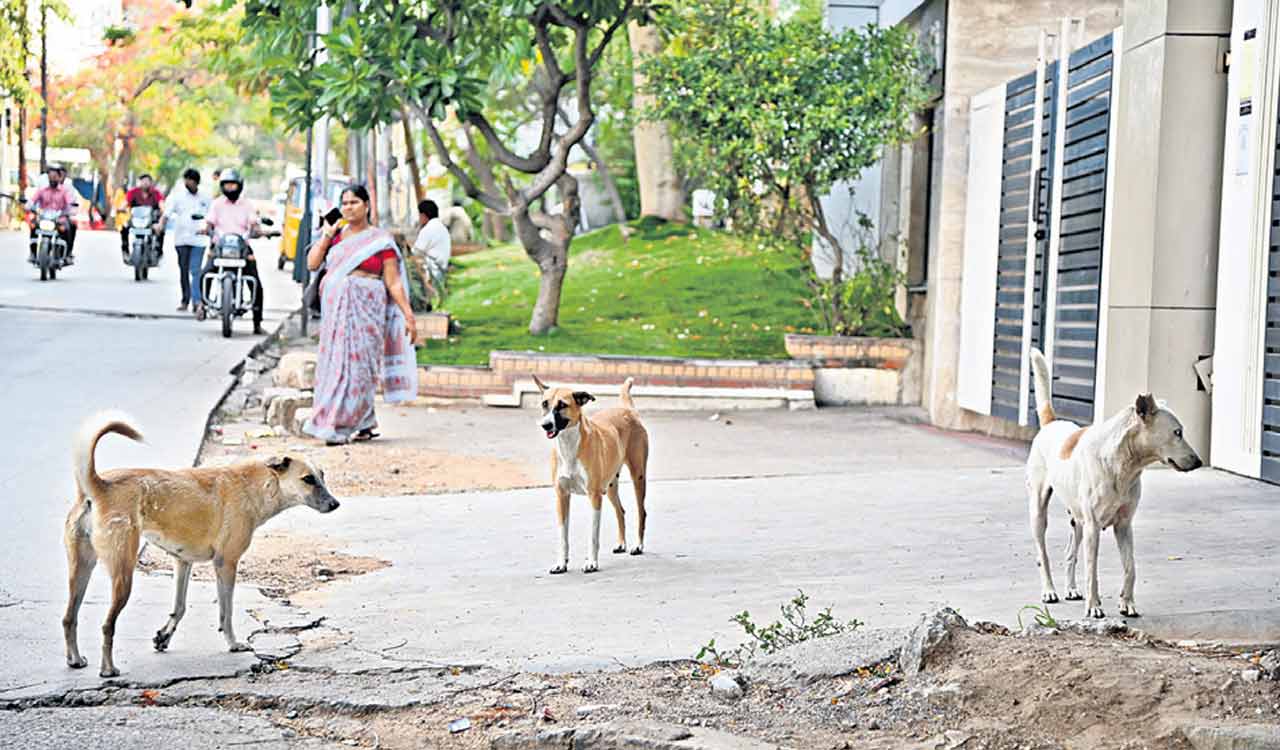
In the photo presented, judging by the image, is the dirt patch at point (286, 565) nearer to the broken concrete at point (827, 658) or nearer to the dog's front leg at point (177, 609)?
the dog's front leg at point (177, 609)

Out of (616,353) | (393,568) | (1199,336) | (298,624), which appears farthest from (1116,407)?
(616,353)

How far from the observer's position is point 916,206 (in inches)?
664

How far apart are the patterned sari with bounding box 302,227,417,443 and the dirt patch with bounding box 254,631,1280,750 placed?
278 inches

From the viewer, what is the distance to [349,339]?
1222 centimetres

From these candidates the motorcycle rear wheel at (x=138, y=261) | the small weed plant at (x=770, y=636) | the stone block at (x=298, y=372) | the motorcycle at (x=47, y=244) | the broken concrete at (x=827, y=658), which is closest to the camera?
the broken concrete at (x=827, y=658)

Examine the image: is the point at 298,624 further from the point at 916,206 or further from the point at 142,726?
the point at 916,206

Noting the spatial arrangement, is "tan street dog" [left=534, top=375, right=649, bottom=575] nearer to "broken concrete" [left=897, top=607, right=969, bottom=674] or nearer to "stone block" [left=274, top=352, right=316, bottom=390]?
"broken concrete" [left=897, top=607, right=969, bottom=674]

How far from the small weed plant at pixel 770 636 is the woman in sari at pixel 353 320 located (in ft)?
21.6

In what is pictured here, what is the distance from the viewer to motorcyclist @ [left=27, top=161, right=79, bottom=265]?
78.5ft

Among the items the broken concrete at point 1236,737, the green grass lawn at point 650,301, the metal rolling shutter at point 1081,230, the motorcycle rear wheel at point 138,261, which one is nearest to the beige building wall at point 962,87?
the metal rolling shutter at point 1081,230

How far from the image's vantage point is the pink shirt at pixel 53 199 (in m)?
23.9

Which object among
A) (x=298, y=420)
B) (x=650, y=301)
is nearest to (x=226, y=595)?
(x=298, y=420)

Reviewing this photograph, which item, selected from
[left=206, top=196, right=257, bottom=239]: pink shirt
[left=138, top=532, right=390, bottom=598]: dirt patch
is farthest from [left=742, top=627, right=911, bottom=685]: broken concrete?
[left=206, top=196, right=257, bottom=239]: pink shirt

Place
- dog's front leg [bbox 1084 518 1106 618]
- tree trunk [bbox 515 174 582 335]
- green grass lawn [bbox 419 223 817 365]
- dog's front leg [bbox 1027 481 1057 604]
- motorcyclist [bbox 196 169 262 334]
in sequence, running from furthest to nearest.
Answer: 1. motorcyclist [bbox 196 169 262 334]
2. tree trunk [bbox 515 174 582 335]
3. green grass lawn [bbox 419 223 817 365]
4. dog's front leg [bbox 1027 481 1057 604]
5. dog's front leg [bbox 1084 518 1106 618]
